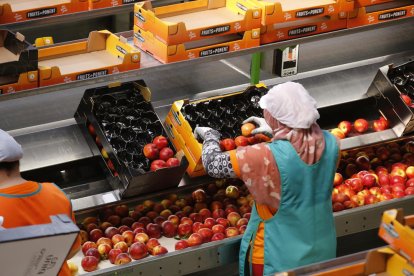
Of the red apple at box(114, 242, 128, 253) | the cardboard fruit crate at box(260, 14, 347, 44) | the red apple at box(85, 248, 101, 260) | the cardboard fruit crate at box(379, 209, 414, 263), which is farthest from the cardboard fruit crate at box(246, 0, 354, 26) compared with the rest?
the cardboard fruit crate at box(379, 209, 414, 263)

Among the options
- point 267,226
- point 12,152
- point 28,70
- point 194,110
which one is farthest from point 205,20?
point 12,152

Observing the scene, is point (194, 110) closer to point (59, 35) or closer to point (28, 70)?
point (28, 70)

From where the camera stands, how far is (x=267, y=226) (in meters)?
4.94

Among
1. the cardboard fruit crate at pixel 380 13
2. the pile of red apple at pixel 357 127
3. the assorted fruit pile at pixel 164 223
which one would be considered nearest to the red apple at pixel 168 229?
the assorted fruit pile at pixel 164 223

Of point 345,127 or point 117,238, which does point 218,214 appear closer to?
point 117,238

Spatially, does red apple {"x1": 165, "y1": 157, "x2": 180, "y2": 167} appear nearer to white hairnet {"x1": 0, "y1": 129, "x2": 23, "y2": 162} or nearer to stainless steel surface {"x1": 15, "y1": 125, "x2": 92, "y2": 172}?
stainless steel surface {"x1": 15, "y1": 125, "x2": 92, "y2": 172}

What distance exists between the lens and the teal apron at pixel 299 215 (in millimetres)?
4746

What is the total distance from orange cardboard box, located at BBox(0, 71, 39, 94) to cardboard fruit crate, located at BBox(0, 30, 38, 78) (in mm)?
25

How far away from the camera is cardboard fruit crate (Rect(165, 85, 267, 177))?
234 inches

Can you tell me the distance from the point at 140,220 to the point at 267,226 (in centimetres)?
108

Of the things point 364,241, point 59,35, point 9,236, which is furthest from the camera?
point 59,35

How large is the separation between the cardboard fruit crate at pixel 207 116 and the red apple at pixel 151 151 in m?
0.24

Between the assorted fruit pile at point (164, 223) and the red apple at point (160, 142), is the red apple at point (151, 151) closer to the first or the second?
the red apple at point (160, 142)

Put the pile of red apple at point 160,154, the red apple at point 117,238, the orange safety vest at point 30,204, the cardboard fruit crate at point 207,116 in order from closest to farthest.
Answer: the orange safety vest at point 30,204 < the red apple at point 117,238 < the pile of red apple at point 160,154 < the cardboard fruit crate at point 207,116
